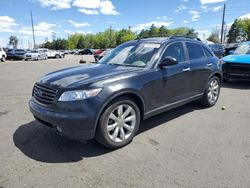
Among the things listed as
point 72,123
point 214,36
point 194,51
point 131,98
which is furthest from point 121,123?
point 214,36

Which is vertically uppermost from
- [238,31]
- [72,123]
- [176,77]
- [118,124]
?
[238,31]

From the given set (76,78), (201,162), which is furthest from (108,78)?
(201,162)

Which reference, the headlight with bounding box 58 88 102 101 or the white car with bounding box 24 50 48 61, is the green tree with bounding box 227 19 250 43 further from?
the headlight with bounding box 58 88 102 101

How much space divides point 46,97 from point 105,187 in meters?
1.70

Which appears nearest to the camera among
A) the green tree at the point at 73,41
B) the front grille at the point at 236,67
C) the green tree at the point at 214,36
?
the front grille at the point at 236,67

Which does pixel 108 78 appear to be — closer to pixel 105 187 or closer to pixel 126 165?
pixel 126 165

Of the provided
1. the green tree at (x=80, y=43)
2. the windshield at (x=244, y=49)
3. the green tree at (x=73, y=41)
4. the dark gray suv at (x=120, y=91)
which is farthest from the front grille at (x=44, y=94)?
the green tree at (x=73, y=41)

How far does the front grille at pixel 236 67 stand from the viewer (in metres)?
8.80

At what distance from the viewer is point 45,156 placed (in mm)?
3637

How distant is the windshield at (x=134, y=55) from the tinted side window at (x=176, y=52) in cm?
24

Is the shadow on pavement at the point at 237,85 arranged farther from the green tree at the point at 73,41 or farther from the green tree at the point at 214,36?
the green tree at the point at 73,41

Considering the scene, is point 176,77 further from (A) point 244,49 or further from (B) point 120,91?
(A) point 244,49

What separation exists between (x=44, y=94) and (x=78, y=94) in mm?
704

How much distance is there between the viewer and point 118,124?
3875mm
